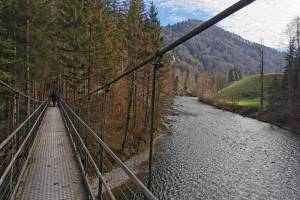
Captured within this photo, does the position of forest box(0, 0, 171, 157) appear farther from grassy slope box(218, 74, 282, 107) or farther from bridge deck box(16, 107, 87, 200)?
grassy slope box(218, 74, 282, 107)

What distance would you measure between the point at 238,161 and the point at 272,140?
8338 millimetres

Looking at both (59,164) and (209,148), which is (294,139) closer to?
(209,148)

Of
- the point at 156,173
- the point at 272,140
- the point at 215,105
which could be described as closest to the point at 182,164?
the point at 156,173

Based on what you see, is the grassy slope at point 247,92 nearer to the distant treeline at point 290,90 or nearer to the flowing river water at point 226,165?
the distant treeline at point 290,90

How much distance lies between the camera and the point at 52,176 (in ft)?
20.9

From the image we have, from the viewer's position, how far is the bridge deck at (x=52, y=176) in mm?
5297

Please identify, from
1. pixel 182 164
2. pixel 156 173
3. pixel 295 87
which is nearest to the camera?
pixel 156 173

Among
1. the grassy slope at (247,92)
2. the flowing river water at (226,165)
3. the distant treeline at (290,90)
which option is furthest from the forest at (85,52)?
the grassy slope at (247,92)

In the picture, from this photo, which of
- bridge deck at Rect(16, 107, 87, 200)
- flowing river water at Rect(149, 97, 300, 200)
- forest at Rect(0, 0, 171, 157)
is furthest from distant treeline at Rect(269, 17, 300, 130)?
bridge deck at Rect(16, 107, 87, 200)

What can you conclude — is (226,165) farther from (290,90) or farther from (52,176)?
(290,90)

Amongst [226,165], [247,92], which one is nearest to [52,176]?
[226,165]

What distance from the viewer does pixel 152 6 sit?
91.8ft

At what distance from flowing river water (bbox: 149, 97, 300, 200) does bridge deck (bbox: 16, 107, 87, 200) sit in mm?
6231

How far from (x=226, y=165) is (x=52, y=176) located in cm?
1390
